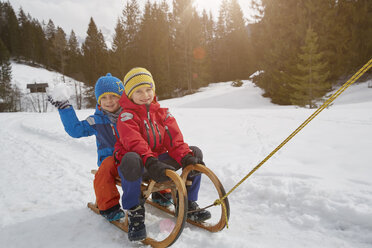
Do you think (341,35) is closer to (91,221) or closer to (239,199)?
(239,199)

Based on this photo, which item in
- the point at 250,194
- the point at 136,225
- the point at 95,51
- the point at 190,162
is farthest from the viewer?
the point at 95,51

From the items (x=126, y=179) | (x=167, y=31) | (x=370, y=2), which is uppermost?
(x=167, y=31)

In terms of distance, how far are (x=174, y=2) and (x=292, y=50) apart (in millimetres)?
21520

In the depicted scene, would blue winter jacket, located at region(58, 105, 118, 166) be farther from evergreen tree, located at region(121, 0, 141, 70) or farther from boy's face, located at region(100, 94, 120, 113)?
evergreen tree, located at region(121, 0, 141, 70)

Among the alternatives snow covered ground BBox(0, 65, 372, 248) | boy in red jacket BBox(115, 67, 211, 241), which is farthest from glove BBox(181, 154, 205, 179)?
snow covered ground BBox(0, 65, 372, 248)

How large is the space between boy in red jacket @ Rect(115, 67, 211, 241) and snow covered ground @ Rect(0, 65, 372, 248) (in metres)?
0.32

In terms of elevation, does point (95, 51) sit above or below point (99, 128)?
above

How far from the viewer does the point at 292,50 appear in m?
16.4

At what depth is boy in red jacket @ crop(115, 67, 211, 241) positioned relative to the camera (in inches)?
82.5

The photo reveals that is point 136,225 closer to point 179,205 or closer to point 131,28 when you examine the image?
point 179,205

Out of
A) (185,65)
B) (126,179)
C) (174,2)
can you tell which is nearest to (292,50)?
(185,65)

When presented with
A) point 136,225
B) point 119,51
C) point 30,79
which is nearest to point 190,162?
point 136,225

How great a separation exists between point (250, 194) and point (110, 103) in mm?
2250

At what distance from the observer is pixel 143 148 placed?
2236 millimetres
